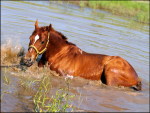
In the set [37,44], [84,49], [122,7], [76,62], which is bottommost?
[84,49]

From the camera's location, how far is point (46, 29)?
831 cm

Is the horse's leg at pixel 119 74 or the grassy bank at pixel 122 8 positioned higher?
the grassy bank at pixel 122 8

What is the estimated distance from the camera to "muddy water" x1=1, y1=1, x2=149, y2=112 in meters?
6.51

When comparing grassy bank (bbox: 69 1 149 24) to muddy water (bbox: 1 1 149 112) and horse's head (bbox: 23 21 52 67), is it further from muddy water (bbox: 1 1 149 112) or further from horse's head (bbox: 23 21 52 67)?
horse's head (bbox: 23 21 52 67)

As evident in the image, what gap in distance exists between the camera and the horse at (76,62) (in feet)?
27.0

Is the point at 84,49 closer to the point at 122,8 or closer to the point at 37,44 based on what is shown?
the point at 37,44

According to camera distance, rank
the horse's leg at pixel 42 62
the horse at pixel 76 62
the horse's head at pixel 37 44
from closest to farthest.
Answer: the horse's head at pixel 37 44
the horse at pixel 76 62
the horse's leg at pixel 42 62

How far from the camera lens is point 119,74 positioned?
27.2 feet

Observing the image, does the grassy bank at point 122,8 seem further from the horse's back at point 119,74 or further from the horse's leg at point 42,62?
the horse's leg at point 42,62

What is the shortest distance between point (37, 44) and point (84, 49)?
3.96 metres

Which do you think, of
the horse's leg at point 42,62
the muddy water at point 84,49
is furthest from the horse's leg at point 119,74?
the horse's leg at point 42,62

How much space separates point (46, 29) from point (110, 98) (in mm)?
2582

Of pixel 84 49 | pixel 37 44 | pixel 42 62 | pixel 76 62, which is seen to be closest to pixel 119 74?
pixel 76 62

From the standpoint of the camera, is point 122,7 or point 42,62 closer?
point 42,62
